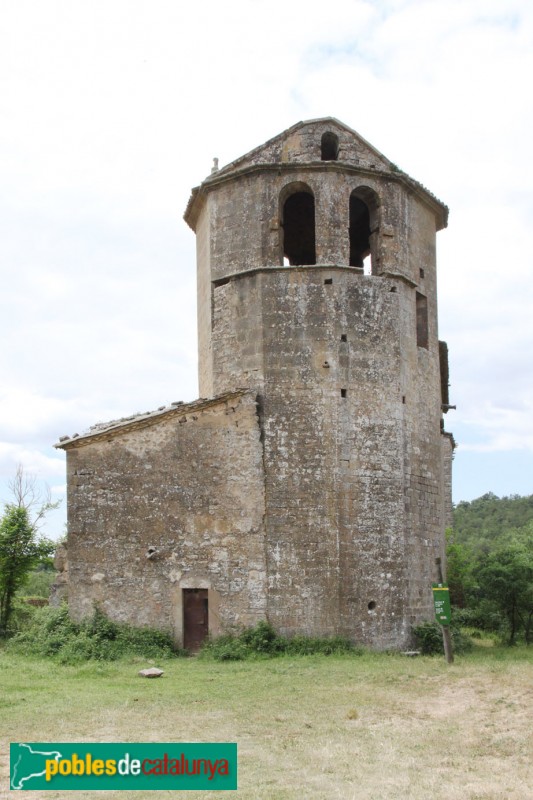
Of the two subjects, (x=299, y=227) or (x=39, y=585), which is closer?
(x=299, y=227)

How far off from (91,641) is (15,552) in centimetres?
701

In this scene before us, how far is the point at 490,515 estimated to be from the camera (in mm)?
63094

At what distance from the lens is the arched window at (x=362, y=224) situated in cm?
1845

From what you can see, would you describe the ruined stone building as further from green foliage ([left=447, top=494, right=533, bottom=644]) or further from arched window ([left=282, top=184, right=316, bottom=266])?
arched window ([left=282, top=184, right=316, bottom=266])

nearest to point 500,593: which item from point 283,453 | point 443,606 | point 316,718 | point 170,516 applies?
point 443,606

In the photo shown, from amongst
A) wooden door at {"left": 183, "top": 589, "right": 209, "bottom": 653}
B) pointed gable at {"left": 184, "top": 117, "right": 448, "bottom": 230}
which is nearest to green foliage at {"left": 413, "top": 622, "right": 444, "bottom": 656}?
wooden door at {"left": 183, "top": 589, "right": 209, "bottom": 653}

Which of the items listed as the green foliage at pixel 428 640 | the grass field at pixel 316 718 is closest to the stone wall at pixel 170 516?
the grass field at pixel 316 718

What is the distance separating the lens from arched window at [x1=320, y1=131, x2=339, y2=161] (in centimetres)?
1848

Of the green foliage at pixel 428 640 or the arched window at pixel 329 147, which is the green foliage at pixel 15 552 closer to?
the green foliage at pixel 428 640

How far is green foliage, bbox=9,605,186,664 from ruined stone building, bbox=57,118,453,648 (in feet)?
1.11

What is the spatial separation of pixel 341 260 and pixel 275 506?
5.55m

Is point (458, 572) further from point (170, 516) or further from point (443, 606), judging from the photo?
point (170, 516)

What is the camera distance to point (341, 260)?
17.6 metres

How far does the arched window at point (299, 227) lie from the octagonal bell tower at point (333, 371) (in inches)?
41.5
